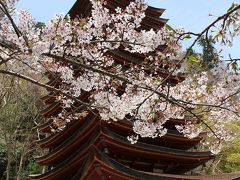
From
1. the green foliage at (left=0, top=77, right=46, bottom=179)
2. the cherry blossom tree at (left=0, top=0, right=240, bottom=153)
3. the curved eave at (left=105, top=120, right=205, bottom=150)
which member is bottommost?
the cherry blossom tree at (left=0, top=0, right=240, bottom=153)

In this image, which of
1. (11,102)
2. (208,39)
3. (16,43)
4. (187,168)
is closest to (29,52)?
(16,43)

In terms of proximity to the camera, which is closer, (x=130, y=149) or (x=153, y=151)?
(x=130, y=149)

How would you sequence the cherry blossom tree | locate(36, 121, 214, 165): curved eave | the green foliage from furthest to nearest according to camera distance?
the green foliage → locate(36, 121, 214, 165): curved eave → the cherry blossom tree

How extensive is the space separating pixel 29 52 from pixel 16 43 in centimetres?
15

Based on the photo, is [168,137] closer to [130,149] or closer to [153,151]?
[153,151]

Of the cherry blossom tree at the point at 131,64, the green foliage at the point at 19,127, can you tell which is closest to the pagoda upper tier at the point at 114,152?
the cherry blossom tree at the point at 131,64

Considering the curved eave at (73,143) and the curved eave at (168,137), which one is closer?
the curved eave at (73,143)

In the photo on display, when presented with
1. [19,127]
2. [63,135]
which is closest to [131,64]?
[63,135]

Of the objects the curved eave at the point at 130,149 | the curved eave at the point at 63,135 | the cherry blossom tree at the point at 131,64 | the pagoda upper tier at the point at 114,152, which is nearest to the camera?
the cherry blossom tree at the point at 131,64

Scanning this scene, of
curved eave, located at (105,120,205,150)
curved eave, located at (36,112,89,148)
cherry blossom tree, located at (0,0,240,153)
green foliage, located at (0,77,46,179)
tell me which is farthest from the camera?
green foliage, located at (0,77,46,179)

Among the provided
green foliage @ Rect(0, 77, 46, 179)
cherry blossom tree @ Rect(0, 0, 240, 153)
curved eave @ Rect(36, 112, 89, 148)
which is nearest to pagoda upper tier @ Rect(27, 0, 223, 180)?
curved eave @ Rect(36, 112, 89, 148)

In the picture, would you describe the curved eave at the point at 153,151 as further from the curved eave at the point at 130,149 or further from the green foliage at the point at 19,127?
the green foliage at the point at 19,127

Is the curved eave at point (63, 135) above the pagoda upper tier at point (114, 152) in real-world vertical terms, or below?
above

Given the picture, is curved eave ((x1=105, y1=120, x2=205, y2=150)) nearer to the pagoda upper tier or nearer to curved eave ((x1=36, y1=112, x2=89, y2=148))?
the pagoda upper tier
